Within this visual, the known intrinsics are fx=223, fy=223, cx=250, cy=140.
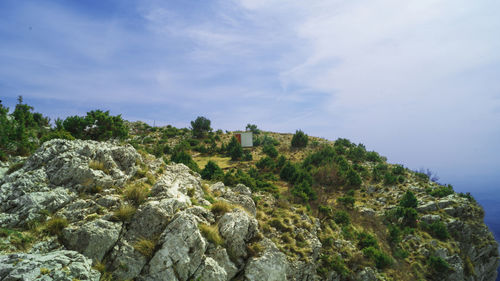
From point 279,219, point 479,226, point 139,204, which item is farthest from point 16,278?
point 479,226

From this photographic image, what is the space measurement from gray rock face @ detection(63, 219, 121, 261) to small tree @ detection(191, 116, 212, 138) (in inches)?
1966

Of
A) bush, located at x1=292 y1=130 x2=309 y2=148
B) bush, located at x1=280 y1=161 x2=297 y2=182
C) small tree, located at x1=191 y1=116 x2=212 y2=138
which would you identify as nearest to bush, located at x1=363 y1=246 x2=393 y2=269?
bush, located at x1=280 y1=161 x2=297 y2=182

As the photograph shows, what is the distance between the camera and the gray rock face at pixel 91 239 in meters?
7.65

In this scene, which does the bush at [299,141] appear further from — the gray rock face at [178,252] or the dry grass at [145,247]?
the dry grass at [145,247]

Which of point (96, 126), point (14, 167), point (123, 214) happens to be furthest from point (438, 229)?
point (96, 126)

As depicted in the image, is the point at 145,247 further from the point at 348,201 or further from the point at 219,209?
the point at 348,201

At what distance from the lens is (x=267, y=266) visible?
10828mm

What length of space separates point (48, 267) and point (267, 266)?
835 cm

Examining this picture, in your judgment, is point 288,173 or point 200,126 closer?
point 288,173

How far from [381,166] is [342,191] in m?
11.6

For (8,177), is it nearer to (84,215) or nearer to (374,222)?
(84,215)

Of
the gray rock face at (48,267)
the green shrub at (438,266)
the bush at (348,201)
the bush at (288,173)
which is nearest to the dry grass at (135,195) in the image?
the gray rock face at (48,267)

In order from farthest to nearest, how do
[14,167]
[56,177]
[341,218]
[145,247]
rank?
[341,218], [14,167], [56,177], [145,247]

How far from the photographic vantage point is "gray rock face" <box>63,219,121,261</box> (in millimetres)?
7650
